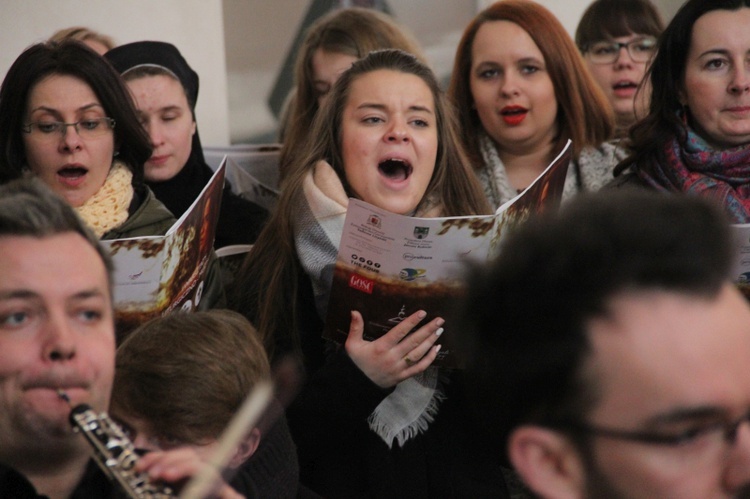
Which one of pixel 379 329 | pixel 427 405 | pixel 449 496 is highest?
pixel 379 329

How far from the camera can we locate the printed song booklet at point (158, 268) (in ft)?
7.89

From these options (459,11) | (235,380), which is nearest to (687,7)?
(235,380)

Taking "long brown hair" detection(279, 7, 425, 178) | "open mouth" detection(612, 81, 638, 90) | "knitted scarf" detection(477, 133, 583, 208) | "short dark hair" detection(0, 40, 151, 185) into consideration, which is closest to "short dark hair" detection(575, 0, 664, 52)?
"open mouth" detection(612, 81, 638, 90)

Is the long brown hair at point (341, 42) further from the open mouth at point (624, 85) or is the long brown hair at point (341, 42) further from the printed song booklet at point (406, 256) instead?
the printed song booklet at point (406, 256)

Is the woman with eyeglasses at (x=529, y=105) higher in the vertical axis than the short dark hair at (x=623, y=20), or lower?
lower

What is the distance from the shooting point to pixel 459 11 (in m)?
6.44

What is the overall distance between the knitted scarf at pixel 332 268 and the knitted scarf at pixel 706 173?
863mm

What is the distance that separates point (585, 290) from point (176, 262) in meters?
1.42

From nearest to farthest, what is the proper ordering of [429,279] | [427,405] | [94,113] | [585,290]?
[585,290] → [429,279] → [427,405] → [94,113]

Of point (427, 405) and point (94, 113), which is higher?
point (94, 113)

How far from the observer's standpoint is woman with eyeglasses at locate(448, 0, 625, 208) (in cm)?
340

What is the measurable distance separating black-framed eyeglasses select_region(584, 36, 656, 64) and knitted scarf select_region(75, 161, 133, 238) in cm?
211

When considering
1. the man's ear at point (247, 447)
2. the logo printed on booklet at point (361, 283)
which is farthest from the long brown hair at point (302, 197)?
the man's ear at point (247, 447)

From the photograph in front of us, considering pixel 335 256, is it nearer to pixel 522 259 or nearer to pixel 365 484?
pixel 365 484
